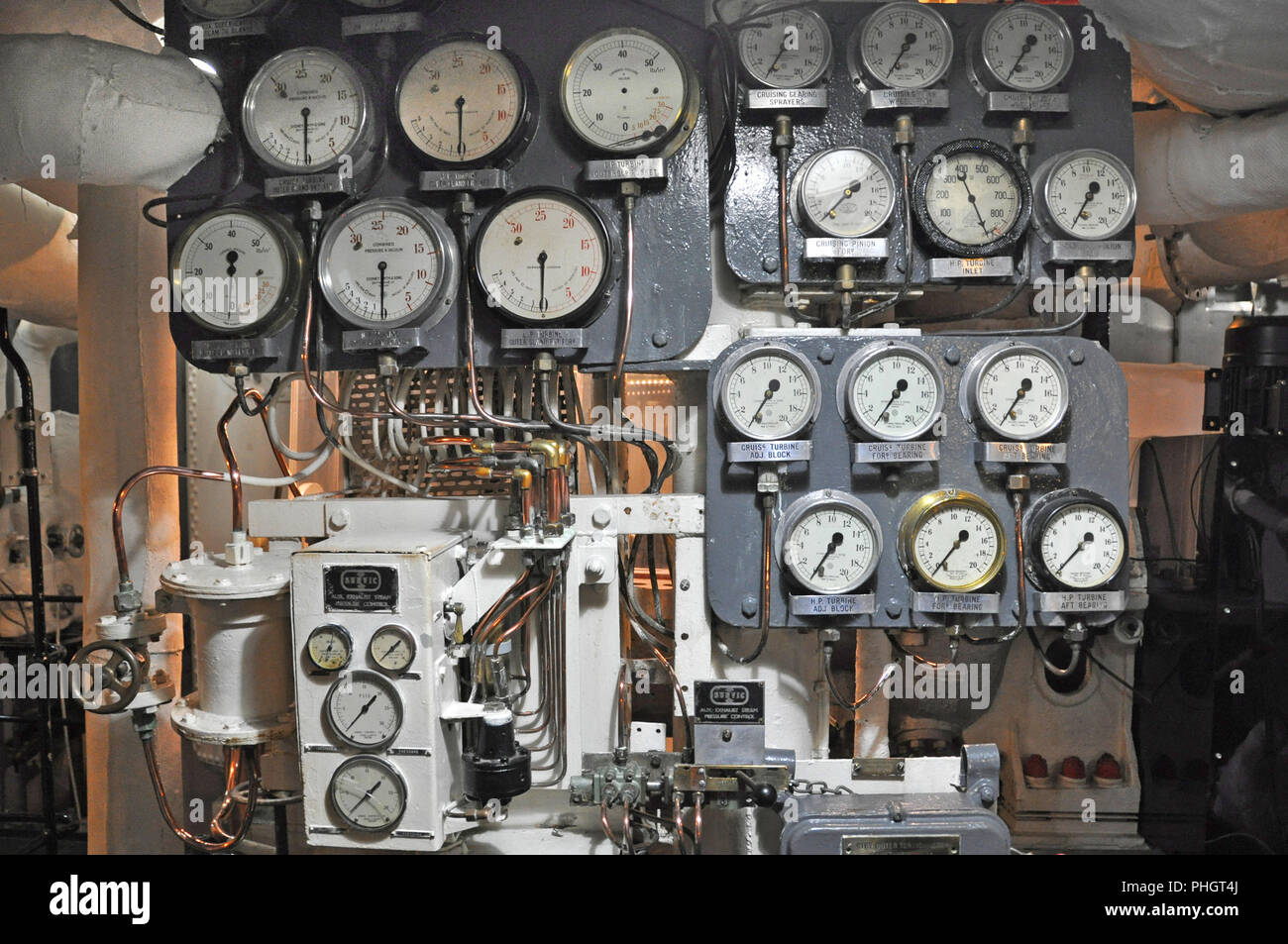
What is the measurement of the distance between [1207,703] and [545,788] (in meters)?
2.53

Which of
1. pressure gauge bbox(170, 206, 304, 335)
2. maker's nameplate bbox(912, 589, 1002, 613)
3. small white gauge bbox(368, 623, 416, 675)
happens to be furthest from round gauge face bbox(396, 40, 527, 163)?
maker's nameplate bbox(912, 589, 1002, 613)

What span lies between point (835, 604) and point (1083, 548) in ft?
2.20

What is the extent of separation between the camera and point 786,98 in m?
2.26

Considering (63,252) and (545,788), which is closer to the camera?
(545,788)

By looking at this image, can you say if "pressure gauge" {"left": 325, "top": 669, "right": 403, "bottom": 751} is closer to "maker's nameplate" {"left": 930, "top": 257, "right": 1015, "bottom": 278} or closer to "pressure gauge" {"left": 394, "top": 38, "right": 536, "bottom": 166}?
"pressure gauge" {"left": 394, "top": 38, "right": 536, "bottom": 166}

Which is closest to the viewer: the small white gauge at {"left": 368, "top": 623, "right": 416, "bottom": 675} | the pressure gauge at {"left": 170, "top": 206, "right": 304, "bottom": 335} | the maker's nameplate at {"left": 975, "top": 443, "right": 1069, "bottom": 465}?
the small white gauge at {"left": 368, "top": 623, "right": 416, "bottom": 675}

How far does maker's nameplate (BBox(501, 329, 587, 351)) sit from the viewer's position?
2.25m

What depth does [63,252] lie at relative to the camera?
359 centimetres

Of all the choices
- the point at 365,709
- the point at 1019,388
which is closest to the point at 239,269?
the point at 365,709

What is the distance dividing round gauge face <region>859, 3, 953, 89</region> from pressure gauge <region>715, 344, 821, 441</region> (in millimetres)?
813

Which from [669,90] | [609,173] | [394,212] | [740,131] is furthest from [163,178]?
[740,131]

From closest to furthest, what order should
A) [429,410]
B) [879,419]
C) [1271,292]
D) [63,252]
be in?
[879,419] < [429,410] < [63,252] < [1271,292]

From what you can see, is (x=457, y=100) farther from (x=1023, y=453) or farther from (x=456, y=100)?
(x=1023, y=453)

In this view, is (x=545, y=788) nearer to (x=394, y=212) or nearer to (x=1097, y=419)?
(x=394, y=212)
